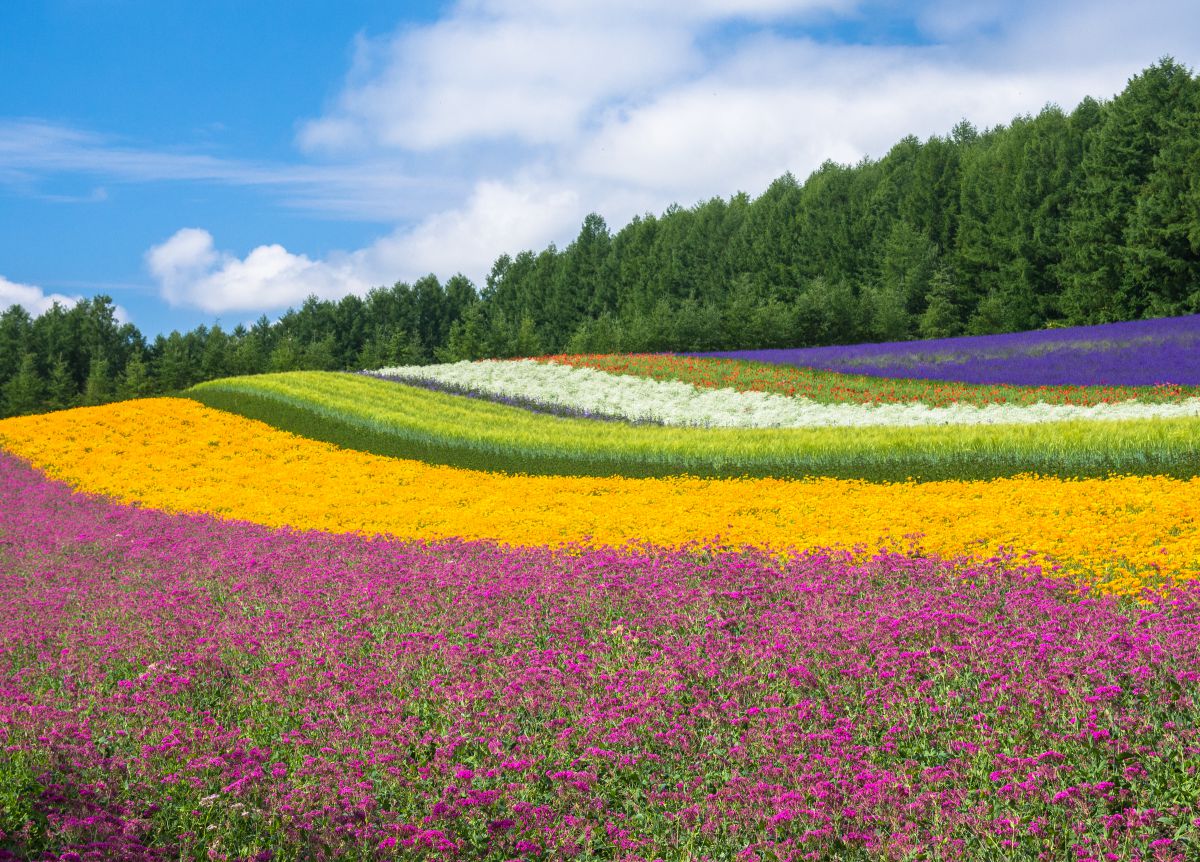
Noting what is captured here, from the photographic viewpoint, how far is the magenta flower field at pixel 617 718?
5.26 m

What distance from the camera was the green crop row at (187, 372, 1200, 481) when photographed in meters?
16.6

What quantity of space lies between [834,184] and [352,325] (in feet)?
144

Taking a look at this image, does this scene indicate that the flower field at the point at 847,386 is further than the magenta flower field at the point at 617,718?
Yes

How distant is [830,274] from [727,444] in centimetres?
5291

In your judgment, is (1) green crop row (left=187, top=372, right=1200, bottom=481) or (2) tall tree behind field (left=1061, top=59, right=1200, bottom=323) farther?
(2) tall tree behind field (left=1061, top=59, right=1200, bottom=323)

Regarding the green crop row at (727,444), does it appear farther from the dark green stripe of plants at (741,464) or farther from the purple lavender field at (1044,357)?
the purple lavender field at (1044,357)

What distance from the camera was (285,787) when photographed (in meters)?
5.59

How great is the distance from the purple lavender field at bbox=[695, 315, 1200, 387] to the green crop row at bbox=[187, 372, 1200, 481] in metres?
14.1

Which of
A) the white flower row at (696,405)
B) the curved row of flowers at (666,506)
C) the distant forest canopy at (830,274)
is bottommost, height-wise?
the curved row of flowers at (666,506)

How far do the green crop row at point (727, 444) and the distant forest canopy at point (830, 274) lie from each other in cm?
3081

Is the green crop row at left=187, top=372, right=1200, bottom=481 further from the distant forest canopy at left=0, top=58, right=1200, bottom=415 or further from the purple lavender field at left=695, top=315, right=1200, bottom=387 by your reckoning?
the distant forest canopy at left=0, top=58, right=1200, bottom=415

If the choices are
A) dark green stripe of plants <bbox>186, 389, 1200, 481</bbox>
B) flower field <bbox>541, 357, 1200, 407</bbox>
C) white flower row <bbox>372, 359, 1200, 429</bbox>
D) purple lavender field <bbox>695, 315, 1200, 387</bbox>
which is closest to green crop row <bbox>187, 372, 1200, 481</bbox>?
dark green stripe of plants <bbox>186, 389, 1200, 481</bbox>

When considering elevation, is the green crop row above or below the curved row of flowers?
above

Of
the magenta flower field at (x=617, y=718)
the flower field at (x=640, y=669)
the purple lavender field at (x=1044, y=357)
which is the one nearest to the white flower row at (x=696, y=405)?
the purple lavender field at (x=1044, y=357)
